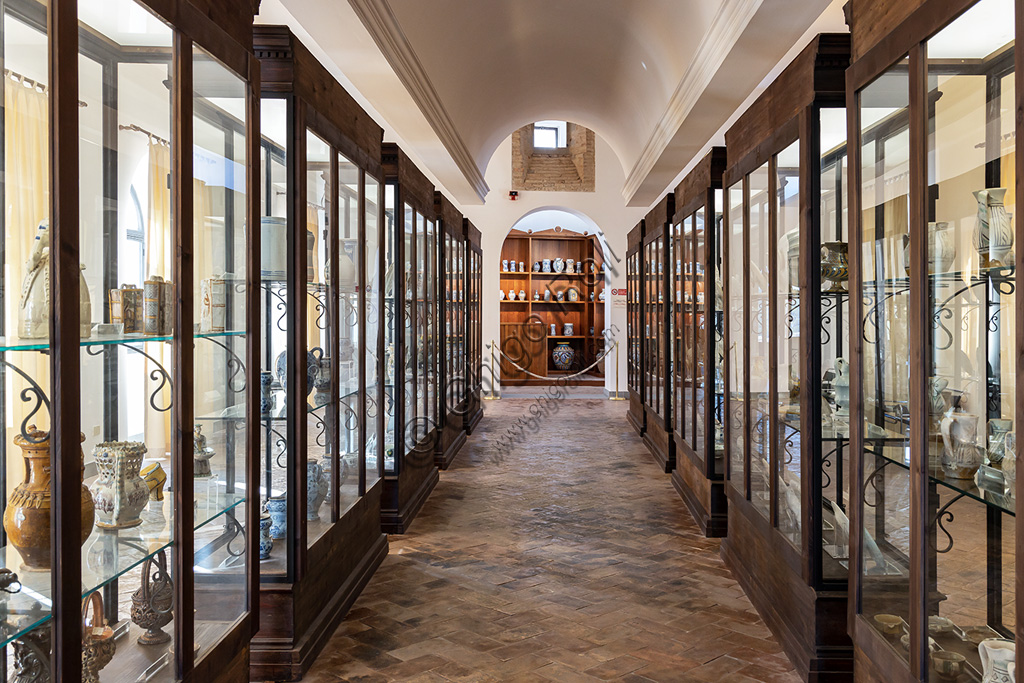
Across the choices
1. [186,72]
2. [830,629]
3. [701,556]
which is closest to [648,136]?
[701,556]

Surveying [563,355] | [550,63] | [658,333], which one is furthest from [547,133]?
[658,333]

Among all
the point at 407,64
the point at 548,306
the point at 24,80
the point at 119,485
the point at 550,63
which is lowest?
the point at 119,485

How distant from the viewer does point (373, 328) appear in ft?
14.3

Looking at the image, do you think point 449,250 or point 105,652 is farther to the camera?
point 449,250

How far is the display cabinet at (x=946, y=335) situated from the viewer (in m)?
1.84

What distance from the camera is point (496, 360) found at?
14.3 metres

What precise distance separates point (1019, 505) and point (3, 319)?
212 cm

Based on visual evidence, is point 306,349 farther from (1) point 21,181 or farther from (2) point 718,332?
(2) point 718,332

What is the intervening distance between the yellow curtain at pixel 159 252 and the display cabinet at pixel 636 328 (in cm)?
723

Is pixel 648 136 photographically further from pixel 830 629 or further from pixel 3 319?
pixel 3 319

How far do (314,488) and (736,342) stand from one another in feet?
8.15

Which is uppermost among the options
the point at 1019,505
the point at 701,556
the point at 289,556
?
the point at 1019,505

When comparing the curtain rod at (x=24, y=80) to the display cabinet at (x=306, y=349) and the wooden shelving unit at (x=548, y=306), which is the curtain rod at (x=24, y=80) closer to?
the display cabinet at (x=306, y=349)

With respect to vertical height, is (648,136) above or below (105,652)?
above
